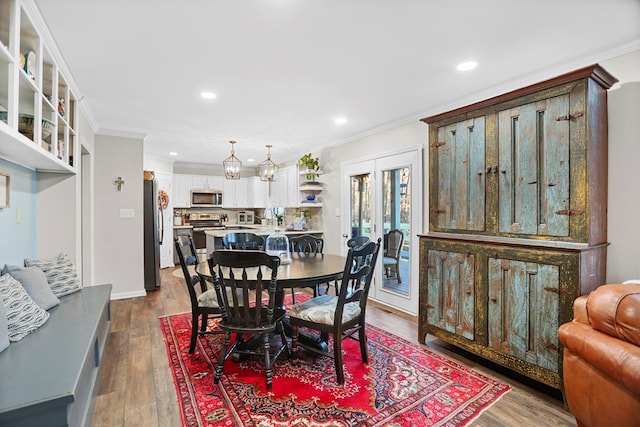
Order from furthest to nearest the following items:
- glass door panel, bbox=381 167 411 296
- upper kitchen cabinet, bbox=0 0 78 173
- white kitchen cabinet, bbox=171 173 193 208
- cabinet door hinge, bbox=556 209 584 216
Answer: white kitchen cabinet, bbox=171 173 193 208 < glass door panel, bbox=381 167 411 296 < cabinet door hinge, bbox=556 209 584 216 < upper kitchen cabinet, bbox=0 0 78 173

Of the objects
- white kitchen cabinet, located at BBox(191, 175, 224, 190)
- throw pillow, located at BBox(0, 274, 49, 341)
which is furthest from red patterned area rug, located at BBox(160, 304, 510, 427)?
white kitchen cabinet, located at BBox(191, 175, 224, 190)

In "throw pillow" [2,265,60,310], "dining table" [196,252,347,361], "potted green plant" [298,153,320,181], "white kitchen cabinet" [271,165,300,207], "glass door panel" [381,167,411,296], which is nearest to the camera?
"throw pillow" [2,265,60,310]

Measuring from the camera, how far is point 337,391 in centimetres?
213

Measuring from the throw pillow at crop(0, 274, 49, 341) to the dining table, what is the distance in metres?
0.98

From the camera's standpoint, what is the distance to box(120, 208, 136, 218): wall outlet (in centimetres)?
445

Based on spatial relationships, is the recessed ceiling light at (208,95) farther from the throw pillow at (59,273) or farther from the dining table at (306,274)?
the throw pillow at (59,273)

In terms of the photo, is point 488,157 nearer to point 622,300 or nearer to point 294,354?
point 622,300

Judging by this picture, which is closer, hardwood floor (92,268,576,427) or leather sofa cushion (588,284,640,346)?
leather sofa cushion (588,284,640,346)

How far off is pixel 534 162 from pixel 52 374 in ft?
9.82

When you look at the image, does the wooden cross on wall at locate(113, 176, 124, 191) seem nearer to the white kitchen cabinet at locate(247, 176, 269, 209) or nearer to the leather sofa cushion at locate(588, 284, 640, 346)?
the white kitchen cabinet at locate(247, 176, 269, 209)

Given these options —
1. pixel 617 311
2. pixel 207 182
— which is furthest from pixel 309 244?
pixel 207 182

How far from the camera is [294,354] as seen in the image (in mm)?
2531

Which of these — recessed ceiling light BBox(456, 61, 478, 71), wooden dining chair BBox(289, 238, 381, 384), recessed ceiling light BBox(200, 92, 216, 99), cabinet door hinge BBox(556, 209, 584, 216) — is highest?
recessed ceiling light BBox(200, 92, 216, 99)

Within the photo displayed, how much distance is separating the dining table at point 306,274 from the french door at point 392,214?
1.16 metres
